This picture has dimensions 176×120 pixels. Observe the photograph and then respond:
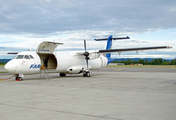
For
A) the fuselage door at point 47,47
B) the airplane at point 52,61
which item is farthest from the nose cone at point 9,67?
the fuselage door at point 47,47

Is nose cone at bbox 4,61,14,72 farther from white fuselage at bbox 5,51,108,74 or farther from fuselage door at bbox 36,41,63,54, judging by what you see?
fuselage door at bbox 36,41,63,54

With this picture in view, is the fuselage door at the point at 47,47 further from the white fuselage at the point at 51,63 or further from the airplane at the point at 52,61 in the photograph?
the white fuselage at the point at 51,63

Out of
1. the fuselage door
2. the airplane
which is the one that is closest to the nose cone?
the airplane

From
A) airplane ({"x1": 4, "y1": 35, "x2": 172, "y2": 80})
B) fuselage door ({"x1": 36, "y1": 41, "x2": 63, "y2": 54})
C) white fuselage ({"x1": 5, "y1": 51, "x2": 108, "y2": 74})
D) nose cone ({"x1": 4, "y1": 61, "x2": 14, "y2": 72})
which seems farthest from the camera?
fuselage door ({"x1": 36, "y1": 41, "x2": 63, "y2": 54})

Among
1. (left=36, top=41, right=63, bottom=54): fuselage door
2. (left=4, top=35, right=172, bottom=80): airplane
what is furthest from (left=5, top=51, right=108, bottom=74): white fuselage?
(left=36, top=41, right=63, bottom=54): fuselage door

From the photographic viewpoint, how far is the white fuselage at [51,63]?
16797 millimetres

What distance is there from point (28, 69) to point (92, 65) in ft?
31.2

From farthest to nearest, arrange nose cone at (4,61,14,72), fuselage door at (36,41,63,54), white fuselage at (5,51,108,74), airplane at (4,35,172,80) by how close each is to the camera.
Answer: fuselage door at (36,41,63,54) < airplane at (4,35,172,80) < white fuselage at (5,51,108,74) < nose cone at (4,61,14,72)

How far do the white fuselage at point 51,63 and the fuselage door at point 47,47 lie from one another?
0.58 m

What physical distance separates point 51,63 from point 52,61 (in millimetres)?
254

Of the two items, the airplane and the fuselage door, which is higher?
the fuselage door

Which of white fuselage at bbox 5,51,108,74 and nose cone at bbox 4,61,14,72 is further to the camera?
white fuselage at bbox 5,51,108,74

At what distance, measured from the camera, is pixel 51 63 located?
2217 centimetres

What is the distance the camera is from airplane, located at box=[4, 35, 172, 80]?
670 inches
